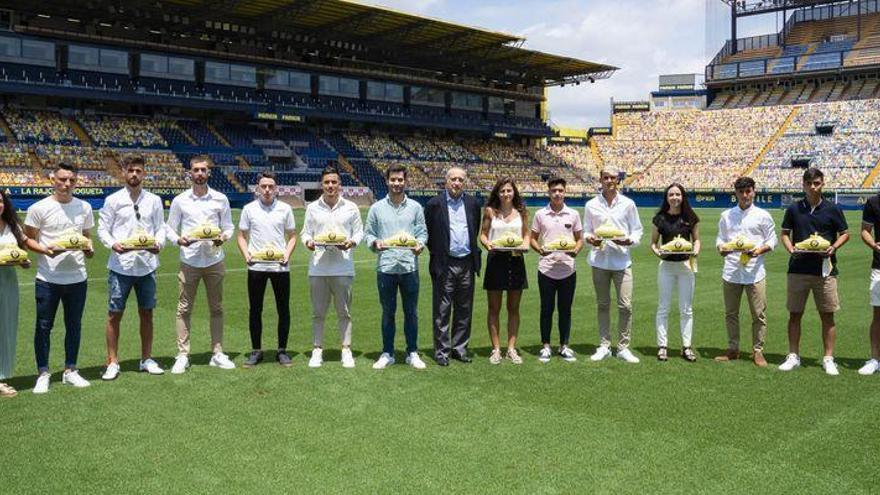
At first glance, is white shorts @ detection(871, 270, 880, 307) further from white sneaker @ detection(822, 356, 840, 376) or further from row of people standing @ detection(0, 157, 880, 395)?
white sneaker @ detection(822, 356, 840, 376)

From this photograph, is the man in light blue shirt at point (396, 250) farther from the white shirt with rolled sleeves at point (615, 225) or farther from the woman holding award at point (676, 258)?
the woman holding award at point (676, 258)

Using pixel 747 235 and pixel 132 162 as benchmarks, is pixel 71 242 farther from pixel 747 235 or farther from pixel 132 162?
pixel 747 235

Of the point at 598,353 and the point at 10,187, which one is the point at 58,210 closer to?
the point at 598,353

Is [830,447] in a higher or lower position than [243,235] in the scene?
lower

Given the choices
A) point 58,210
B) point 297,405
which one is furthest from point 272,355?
point 58,210

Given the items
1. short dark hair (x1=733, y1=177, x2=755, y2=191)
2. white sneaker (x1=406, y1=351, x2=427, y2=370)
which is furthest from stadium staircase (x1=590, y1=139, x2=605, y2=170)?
white sneaker (x1=406, y1=351, x2=427, y2=370)

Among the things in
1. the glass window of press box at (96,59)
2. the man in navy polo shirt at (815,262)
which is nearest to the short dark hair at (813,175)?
the man in navy polo shirt at (815,262)

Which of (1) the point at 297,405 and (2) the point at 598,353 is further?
(2) the point at 598,353

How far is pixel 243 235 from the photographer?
762cm

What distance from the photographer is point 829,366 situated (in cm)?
700

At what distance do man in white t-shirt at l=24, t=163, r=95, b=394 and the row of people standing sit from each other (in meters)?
0.32

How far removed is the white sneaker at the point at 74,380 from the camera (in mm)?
6539

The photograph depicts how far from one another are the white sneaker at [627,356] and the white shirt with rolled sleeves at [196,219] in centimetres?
434

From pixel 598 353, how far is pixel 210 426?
416cm
